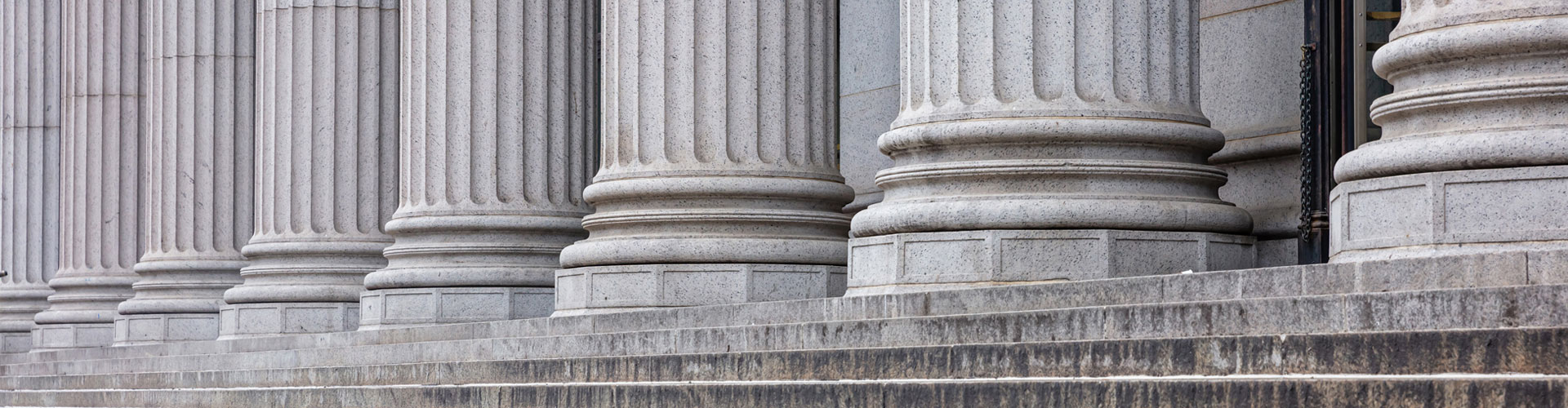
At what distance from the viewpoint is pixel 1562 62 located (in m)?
12.2

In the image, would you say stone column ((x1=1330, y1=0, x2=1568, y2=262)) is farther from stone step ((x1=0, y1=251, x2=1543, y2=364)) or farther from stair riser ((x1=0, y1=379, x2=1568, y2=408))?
stair riser ((x1=0, y1=379, x2=1568, y2=408))

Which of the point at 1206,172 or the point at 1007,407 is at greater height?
the point at 1206,172

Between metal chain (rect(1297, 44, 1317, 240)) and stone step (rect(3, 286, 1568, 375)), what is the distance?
21.5 ft

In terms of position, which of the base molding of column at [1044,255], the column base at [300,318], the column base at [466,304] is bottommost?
the column base at [300,318]

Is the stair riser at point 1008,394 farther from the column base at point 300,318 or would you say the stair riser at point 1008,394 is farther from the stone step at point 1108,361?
the column base at point 300,318

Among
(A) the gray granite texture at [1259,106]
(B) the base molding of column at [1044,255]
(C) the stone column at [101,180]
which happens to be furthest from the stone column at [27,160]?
(B) the base molding of column at [1044,255]

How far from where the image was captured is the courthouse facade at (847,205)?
10.7 m

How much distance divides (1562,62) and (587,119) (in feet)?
54.0

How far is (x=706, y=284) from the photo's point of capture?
70.0ft

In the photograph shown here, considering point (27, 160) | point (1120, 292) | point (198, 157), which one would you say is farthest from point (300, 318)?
point (1120, 292)

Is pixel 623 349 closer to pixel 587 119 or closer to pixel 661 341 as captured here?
pixel 661 341

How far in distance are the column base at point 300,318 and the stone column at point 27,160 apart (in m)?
16.2

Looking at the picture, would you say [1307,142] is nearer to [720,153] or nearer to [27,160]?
[720,153]

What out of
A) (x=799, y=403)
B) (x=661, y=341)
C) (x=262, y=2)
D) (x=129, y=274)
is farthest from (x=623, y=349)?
(x=129, y=274)
